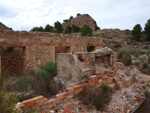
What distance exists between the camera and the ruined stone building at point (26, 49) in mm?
6005

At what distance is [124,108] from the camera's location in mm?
3818

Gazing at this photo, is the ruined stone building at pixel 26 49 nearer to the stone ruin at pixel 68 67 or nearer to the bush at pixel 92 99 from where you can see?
the stone ruin at pixel 68 67

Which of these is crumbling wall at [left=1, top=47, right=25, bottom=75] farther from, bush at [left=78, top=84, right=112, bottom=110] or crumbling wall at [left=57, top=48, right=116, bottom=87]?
bush at [left=78, top=84, right=112, bottom=110]

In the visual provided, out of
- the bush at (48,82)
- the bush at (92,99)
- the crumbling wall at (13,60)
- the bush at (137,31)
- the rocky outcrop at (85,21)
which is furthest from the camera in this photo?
the rocky outcrop at (85,21)

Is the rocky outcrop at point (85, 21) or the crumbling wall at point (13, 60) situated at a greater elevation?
the rocky outcrop at point (85, 21)

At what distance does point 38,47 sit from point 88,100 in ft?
15.4

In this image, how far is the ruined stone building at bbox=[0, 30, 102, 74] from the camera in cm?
601

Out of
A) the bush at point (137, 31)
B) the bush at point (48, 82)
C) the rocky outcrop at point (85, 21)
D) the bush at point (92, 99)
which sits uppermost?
the rocky outcrop at point (85, 21)

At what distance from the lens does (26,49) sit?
254 inches

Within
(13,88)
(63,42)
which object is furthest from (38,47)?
(13,88)

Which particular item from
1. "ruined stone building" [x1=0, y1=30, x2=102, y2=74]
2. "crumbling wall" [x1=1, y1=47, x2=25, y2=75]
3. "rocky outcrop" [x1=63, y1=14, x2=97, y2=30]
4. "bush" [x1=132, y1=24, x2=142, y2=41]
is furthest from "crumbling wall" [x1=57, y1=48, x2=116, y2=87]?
"rocky outcrop" [x1=63, y1=14, x2=97, y2=30]

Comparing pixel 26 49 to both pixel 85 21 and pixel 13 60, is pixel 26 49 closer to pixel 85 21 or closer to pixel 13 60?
pixel 13 60

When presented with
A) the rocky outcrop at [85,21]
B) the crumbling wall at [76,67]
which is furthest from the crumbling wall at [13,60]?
the rocky outcrop at [85,21]

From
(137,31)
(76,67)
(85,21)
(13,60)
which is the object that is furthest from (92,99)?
(85,21)
